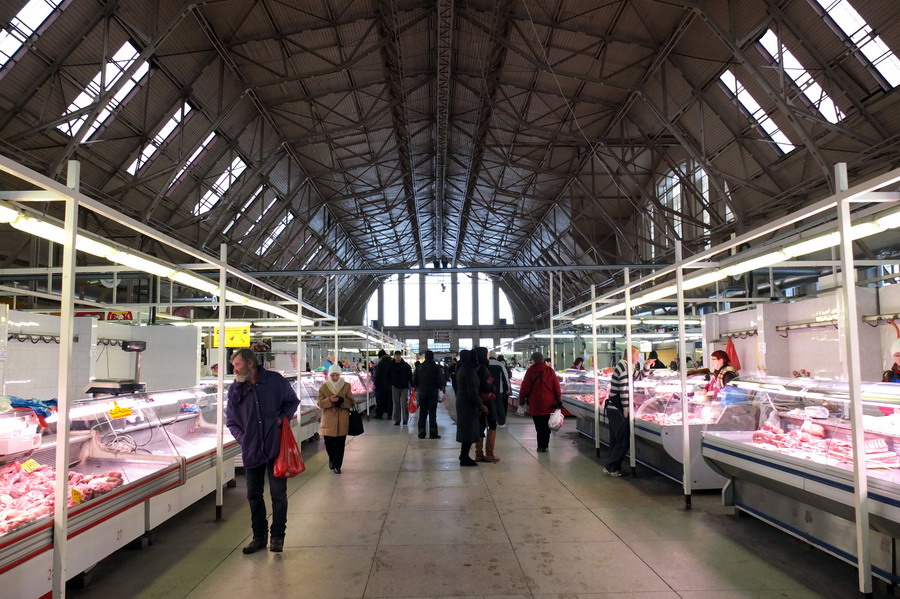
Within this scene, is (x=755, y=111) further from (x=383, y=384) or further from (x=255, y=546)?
(x=255, y=546)

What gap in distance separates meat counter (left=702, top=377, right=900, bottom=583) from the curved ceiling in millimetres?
6882

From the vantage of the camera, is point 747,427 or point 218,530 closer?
point 218,530

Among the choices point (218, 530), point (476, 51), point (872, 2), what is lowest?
point (218, 530)

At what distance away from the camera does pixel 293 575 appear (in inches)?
170

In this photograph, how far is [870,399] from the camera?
496cm

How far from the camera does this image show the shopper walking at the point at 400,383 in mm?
13656

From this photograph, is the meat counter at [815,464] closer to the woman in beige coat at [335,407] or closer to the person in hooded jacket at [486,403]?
the person in hooded jacket at [486,403]

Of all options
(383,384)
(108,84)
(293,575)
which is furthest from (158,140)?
(293,575)

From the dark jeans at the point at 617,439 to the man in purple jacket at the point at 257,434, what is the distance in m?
4.41

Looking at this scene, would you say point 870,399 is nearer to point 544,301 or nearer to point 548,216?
point 548,216

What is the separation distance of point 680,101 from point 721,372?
829 cm

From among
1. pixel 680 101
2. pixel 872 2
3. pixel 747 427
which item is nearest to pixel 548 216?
pixel 680 101

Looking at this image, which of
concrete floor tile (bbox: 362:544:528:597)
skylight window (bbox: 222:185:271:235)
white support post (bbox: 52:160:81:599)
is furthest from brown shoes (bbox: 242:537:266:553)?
skylight window (bbox: 222:185:271:235)

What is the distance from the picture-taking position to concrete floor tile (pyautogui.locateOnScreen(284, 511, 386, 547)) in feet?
16.7
